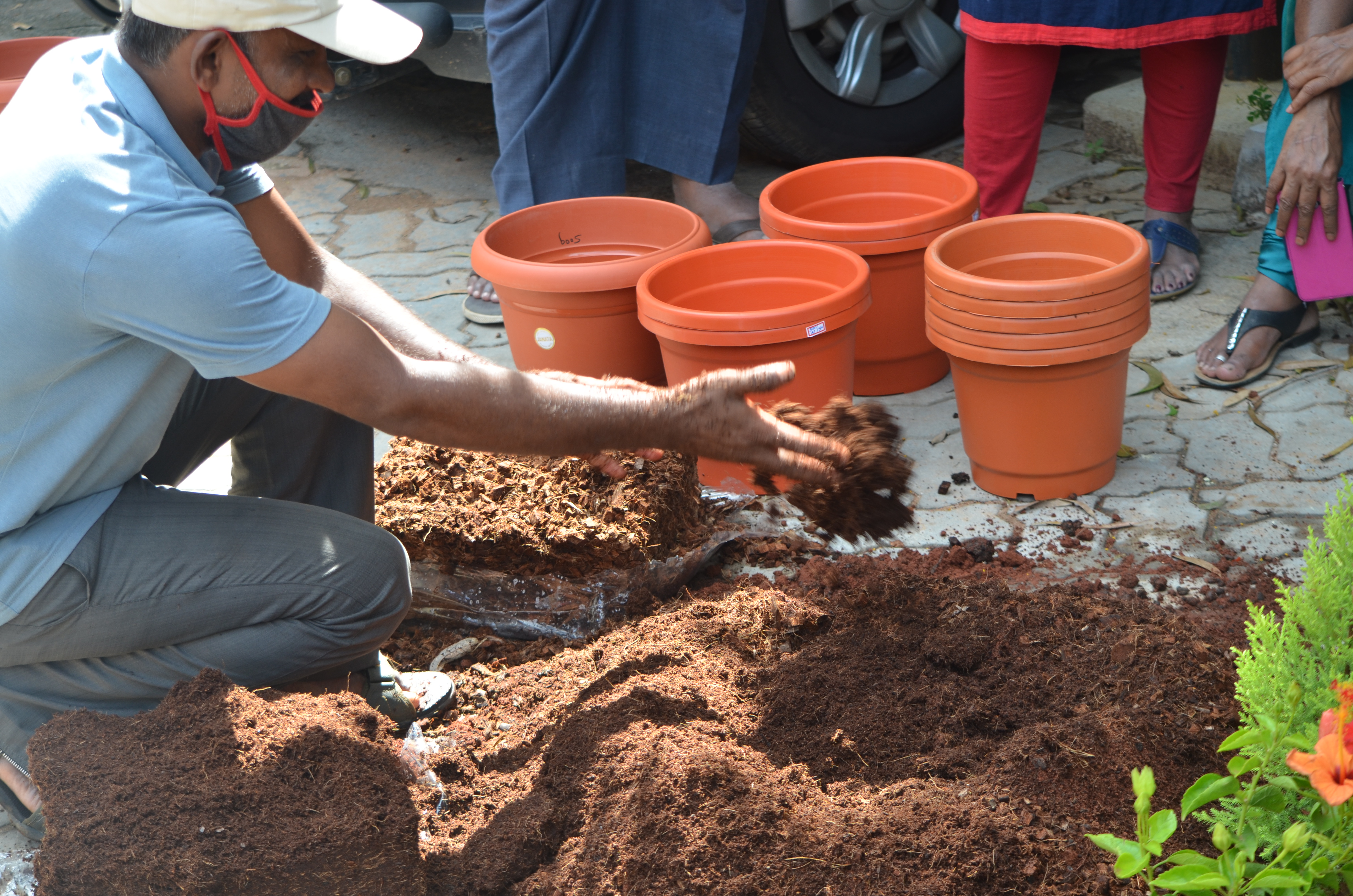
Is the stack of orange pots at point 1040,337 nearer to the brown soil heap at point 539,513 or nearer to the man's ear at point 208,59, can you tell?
the brown soil heap at point 539,513

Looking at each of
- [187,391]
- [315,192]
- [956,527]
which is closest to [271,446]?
[187,391]

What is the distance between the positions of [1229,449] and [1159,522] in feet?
1.32

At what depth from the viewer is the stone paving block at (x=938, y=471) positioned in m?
2.87

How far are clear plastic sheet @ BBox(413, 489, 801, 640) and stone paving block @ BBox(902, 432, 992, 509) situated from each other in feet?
2.00

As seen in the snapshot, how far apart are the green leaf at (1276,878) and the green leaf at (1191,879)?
1.3 inches

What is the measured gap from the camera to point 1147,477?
2855 millimetres

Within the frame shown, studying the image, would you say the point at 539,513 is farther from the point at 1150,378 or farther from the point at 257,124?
the point at 1150,378

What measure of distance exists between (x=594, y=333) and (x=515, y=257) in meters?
0.49

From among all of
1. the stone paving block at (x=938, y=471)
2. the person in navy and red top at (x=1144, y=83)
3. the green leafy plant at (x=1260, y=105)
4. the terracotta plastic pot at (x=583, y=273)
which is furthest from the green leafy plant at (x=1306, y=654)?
the green leafy plant at (x=1260, y=105)

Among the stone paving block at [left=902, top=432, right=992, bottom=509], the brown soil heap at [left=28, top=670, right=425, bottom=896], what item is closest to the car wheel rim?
the stone paving block at [left=902, top=432, right=992, bottom=509]

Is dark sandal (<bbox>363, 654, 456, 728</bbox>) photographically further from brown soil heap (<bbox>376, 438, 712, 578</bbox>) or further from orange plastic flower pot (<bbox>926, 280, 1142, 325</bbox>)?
orange plastic flower pot (<bbox>926, 280, 1142, 325</bbox>)

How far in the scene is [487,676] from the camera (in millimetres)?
2396

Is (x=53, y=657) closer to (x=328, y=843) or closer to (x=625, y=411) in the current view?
(x=328, y=843)

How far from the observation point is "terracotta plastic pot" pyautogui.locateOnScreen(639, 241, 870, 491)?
2.67 m
